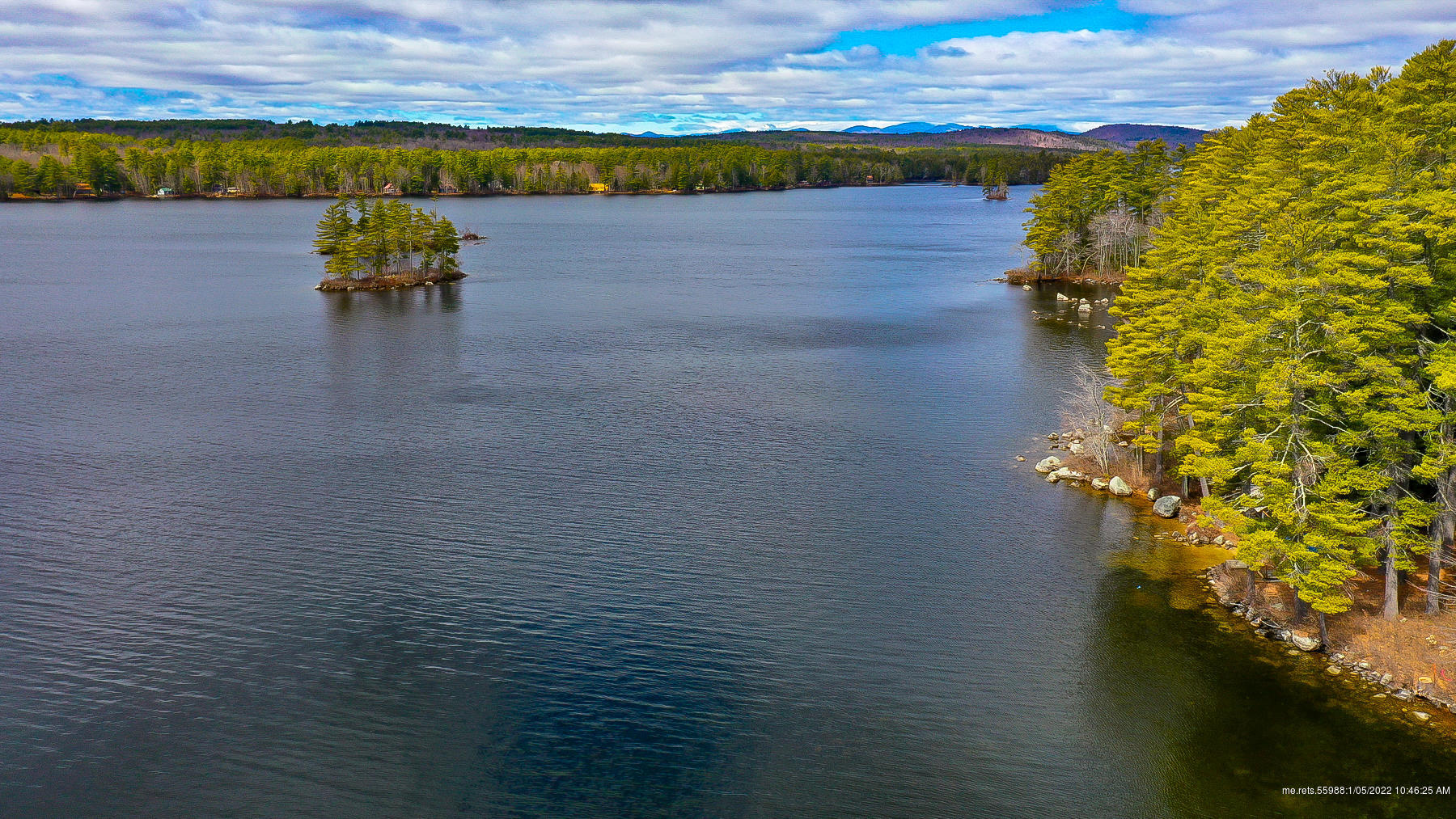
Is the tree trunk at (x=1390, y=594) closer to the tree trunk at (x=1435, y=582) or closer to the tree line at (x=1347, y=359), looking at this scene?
the tree line at (x=1347, y=359)

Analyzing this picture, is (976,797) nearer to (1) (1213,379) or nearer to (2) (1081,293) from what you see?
(1) (1213,379)

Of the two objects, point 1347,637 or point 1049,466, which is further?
point 1049,466

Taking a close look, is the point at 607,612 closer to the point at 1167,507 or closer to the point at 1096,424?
the point at 1167,507

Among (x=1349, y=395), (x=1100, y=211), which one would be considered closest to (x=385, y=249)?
(x=1100, y=211)

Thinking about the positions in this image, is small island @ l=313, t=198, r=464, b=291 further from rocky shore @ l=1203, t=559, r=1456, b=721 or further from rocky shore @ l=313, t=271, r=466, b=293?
rocky shore @ l=1203, t=559, r=1456, b=721

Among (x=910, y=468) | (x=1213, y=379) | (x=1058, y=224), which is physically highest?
(x=1058, y=224)

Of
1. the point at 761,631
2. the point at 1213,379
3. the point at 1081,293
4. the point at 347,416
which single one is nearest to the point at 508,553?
the point at 761,631
